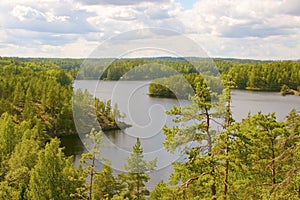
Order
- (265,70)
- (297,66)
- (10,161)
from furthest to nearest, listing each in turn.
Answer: (265,70)
(297,66)
(10,161)

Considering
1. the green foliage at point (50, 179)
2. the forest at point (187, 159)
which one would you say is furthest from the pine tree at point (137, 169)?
the green foliage at point (50, 179)

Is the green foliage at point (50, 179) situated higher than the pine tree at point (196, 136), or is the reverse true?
the pine tree at point (196, 136)

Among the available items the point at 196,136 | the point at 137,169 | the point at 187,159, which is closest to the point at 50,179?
the point at 137,169

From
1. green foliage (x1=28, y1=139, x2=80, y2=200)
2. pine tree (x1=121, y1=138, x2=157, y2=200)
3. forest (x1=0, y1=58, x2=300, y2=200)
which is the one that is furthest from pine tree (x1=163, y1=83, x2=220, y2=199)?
green foliage (x1=28, y1=139, x2=80, y2=200)

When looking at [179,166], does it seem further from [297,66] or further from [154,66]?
[297,66]

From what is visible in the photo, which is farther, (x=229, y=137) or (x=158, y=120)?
(x=158, y=120)

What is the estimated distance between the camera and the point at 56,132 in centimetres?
4969

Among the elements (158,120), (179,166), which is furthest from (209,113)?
(158,120)

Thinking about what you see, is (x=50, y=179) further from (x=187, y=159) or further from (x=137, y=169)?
(x=187, y=159)

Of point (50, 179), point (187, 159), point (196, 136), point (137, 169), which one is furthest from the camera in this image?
point (50, 179)

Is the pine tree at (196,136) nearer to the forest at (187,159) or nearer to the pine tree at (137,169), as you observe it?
the forest at (187,159)

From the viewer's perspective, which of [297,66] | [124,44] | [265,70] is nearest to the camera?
[124,44]

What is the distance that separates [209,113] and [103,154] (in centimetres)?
1409

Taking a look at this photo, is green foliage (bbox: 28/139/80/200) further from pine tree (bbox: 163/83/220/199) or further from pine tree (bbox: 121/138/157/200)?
pine tree (bbox: 163/83/220/199)
